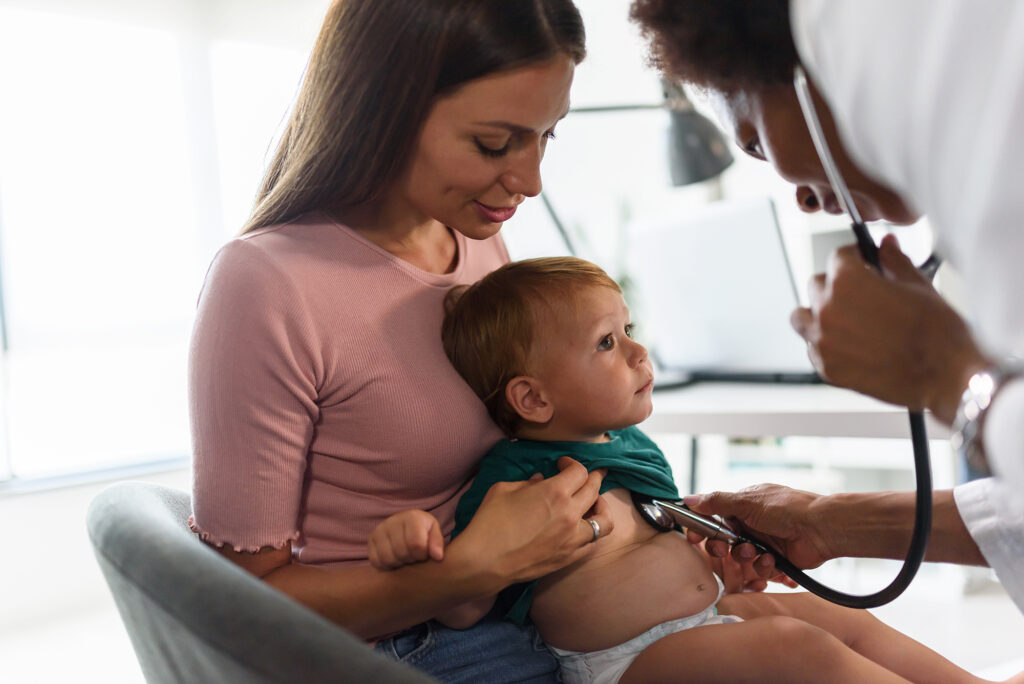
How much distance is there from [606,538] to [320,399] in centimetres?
42

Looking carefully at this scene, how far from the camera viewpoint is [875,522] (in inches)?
44.5

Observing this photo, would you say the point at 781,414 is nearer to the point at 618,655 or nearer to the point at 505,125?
the point at 618,655

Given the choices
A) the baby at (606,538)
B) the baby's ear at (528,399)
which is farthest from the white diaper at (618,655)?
the baby's ear at (528,399)

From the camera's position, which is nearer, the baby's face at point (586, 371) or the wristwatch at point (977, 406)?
the wristwatch at point (977, 406)

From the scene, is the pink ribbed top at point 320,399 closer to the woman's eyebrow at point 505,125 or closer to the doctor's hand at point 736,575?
the woman's eyebrow at point 505,125

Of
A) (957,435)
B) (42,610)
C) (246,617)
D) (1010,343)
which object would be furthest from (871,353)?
(42,610)

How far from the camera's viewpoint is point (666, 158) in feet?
7.26

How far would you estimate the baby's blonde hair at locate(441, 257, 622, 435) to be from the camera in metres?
1.15

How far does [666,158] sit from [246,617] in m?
1.81

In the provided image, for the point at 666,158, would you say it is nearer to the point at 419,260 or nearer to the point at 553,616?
the point at 419,260

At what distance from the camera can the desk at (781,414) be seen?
1581 millimetres

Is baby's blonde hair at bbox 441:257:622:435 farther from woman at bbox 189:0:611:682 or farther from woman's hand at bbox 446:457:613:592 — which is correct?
woman's hand at bbox 446:457:613:592

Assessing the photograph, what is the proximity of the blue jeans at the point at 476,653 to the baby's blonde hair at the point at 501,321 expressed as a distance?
0.28m

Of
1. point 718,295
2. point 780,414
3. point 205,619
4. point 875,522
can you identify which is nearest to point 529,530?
point 205,619
